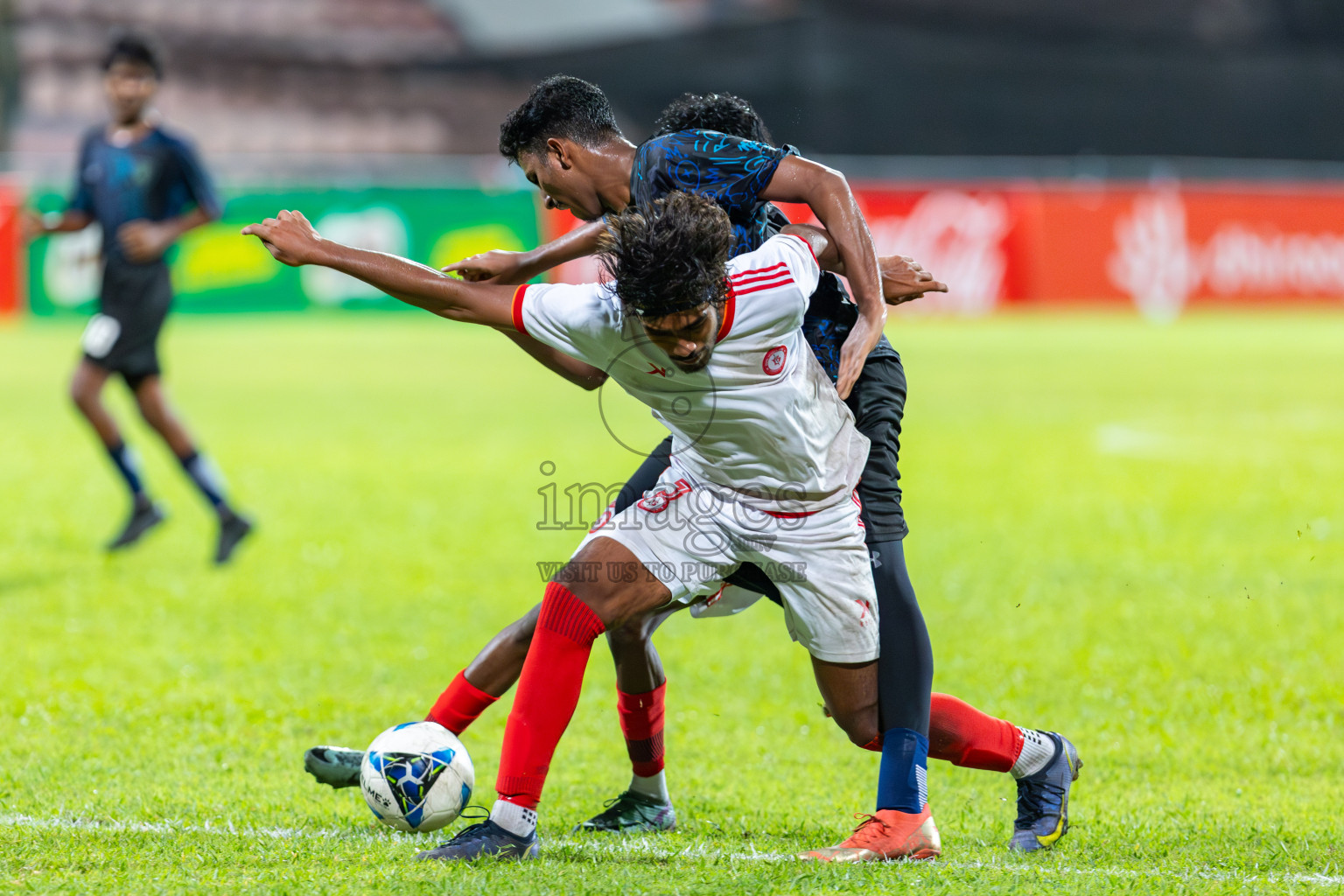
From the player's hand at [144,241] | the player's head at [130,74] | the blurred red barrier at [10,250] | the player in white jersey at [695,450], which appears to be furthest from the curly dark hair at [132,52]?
the blurred red barrier at [10,250]

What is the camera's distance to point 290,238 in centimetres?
362

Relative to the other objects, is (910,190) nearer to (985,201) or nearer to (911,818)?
(985,201)

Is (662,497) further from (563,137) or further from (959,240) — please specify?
(959,240)

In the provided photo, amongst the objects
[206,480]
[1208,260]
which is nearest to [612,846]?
[206,480]

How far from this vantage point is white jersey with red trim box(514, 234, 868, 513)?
11.5ft

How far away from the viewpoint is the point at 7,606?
22.6 ft

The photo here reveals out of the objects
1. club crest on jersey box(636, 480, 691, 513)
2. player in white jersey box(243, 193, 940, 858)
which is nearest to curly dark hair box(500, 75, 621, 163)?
player in white jersey box(243, 193, 940, 858)

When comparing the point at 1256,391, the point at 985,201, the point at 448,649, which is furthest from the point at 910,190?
the point at 448,649

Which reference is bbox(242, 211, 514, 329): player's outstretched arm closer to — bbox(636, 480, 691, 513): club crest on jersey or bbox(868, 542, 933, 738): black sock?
bbox(636, 480, 691, 513): club crest on jersey

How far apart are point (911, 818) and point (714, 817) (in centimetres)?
66

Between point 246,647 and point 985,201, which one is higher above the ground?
point 985,201

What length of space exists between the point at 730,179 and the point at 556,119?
1.62 feet

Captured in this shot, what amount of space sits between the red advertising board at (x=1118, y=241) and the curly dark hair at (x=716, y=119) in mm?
19392

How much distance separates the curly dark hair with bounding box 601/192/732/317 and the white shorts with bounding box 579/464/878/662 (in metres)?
0.57
